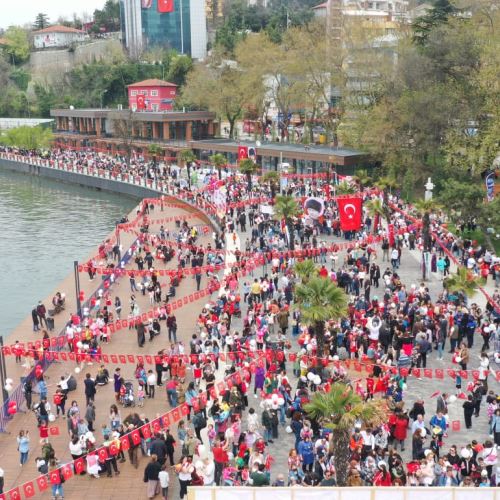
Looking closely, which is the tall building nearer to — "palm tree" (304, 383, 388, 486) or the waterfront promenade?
the waterfront promenade

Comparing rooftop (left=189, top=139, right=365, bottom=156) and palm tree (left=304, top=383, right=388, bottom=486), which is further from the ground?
rooftop (left=189, top=139, right=365, bottom=156)

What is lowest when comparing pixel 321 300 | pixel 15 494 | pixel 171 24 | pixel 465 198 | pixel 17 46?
pixel 15 494

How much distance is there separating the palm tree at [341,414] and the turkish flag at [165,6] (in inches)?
4891

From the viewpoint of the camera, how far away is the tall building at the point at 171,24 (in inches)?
5034

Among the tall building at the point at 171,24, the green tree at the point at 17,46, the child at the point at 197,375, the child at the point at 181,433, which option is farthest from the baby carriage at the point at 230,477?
the green tree at the point at 17,46

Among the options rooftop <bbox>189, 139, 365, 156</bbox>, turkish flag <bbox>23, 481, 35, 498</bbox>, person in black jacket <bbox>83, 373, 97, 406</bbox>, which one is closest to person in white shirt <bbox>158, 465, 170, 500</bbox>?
turkish flag <bbox>23, 481, 35, 498</bbox>

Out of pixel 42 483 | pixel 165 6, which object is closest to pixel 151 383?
pixel 42 483

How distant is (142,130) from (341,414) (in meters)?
73.0

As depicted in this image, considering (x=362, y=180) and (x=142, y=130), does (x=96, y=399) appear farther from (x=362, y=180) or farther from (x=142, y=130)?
(x=142, y=130)

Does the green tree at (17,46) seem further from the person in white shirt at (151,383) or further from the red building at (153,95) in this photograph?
the person in white shirt at (151,383)

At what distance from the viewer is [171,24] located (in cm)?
12825

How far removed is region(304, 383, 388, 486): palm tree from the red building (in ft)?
257

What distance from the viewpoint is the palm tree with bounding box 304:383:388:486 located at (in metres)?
13.2

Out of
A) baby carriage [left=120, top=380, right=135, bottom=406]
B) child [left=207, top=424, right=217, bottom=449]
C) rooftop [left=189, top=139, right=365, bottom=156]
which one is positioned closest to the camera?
child [left=207, top=424, right=217, bottom=449]
